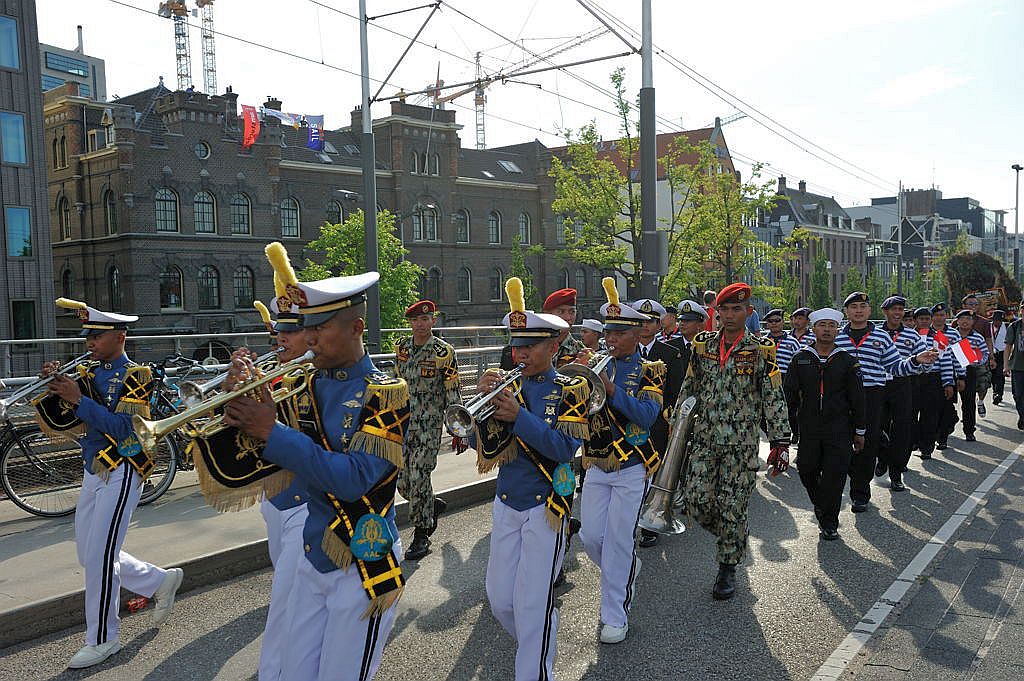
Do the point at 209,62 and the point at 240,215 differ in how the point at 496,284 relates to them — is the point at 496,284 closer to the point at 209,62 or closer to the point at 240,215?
the point at 240,215

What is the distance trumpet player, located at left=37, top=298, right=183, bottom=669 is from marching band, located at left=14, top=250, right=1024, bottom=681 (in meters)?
0.01

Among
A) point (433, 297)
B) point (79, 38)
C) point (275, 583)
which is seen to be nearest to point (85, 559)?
point (275, 583)

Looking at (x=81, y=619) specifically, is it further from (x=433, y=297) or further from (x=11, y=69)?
(x=433, y=297)

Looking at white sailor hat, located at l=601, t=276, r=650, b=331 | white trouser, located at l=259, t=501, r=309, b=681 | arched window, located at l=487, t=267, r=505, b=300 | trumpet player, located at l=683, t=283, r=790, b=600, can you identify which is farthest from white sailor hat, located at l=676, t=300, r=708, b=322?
arched window, located at l=487, t=267, r=505, b=300

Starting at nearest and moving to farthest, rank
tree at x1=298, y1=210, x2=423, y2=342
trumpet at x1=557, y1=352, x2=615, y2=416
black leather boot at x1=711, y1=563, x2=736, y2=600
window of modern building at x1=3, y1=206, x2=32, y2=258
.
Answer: trumpet at x1=557, y1=352, x2=615, y2=416 < black leather boot at x1=711, y1=563, x2=736, y2=600 < window of modern building at x1=3, y1=206, x2=32, y2=258 < tree at x1=298, y1=210, x2=423, y2=342

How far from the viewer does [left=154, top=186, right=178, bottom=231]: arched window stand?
133 ft

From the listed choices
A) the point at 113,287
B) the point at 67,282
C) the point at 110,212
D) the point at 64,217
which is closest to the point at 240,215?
the point at 110,212

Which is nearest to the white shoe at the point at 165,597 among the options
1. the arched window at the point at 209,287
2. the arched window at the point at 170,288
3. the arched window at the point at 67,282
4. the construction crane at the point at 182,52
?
the arched window at the point at 170,288

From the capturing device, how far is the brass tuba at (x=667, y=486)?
7.78m

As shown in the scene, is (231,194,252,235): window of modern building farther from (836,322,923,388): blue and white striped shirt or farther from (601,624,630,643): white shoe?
(601,624,630,643): white shoe

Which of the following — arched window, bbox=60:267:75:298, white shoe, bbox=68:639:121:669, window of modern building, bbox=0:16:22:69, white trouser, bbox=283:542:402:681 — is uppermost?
window of modern building, bbox=0:16:22:69

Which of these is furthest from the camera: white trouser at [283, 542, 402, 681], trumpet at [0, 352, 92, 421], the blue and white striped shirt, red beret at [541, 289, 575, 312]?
the blue and white striped shirt

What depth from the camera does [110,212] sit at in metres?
40.6

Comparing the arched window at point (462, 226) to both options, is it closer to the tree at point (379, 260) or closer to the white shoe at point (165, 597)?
the tree at point (379, 260)
